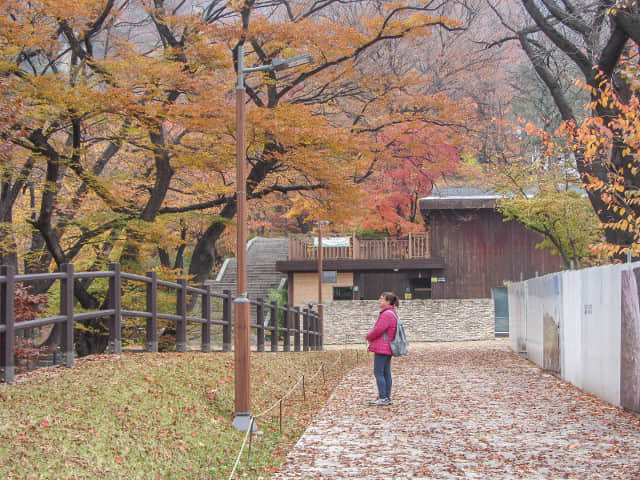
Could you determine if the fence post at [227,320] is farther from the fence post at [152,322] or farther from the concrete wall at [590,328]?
the concrete wall at [590,328]

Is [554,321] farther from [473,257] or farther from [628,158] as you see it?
[473,257]

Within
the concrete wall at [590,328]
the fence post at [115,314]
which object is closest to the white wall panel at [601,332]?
the concrete wall at [590,328]

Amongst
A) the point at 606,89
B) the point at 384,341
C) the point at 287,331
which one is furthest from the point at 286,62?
the point at 287,331

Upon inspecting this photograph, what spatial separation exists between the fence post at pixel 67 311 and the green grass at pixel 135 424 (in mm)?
238

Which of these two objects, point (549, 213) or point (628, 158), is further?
point (549, 213)

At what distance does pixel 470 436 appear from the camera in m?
8.90

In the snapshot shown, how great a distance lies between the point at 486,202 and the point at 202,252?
20778 millimetres

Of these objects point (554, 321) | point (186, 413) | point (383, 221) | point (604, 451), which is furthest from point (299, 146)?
point (383, 221)

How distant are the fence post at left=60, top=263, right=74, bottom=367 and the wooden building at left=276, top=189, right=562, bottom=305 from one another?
97.4 feet

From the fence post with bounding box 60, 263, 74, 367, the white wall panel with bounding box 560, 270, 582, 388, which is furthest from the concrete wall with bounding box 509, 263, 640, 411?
the fence post with bounding box 60, 263, 74, 367

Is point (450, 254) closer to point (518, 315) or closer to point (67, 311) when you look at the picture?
point (518, 315)

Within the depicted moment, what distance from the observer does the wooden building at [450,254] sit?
39.9 metres

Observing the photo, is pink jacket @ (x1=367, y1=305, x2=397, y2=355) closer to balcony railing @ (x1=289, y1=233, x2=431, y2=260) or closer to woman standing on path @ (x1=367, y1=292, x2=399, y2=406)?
woman standing on path @ (x1=367, y1=292, x2=399, y2=406)

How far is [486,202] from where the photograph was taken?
38688 mm
